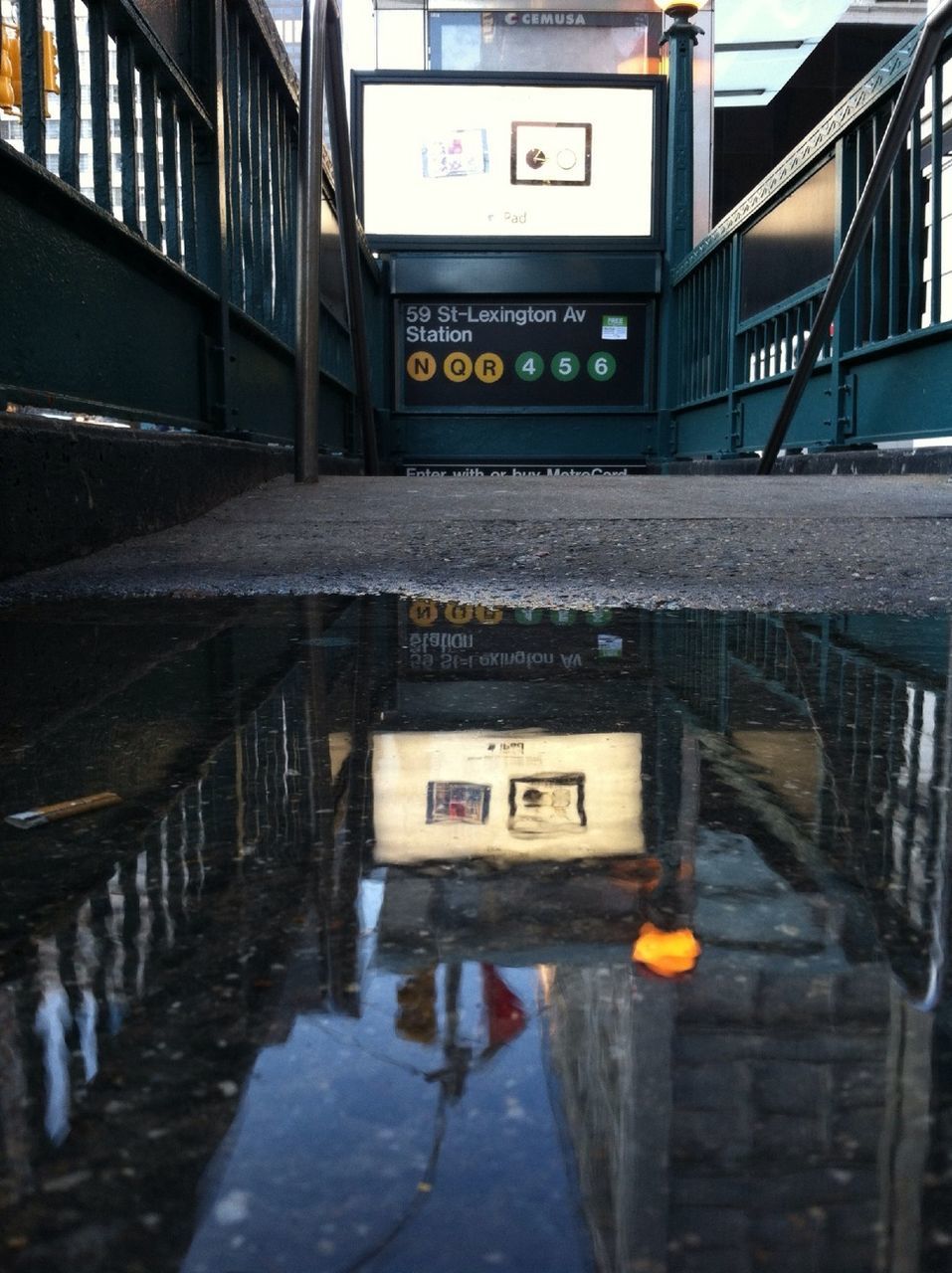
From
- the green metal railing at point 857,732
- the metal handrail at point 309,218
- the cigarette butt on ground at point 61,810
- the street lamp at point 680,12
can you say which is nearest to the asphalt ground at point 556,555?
the green metal railing at point 857,732

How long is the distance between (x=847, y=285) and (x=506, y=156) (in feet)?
14.0

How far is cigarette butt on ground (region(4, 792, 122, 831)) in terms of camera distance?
874mm

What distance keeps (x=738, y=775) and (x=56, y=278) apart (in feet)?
7.07

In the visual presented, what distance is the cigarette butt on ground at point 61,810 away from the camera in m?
0.87

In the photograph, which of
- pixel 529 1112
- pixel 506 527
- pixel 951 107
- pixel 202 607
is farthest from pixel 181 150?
pixel 529 1112

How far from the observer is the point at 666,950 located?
0.62 meters

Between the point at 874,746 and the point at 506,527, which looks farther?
the point at 506,527

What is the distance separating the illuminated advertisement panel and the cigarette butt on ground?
844 cm

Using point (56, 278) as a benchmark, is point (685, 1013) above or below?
below

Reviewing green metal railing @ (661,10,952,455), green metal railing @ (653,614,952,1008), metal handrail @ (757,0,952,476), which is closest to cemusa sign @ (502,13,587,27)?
green metal railing @ (661,10,952,455)

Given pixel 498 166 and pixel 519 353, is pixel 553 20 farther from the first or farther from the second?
pixel 519 353

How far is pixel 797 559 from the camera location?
2412 millimetres

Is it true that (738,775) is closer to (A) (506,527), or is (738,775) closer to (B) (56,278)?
(A) (506,527)

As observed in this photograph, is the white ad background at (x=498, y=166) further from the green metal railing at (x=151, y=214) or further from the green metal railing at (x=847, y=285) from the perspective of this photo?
the green metal railing at (x=151, y=214)
